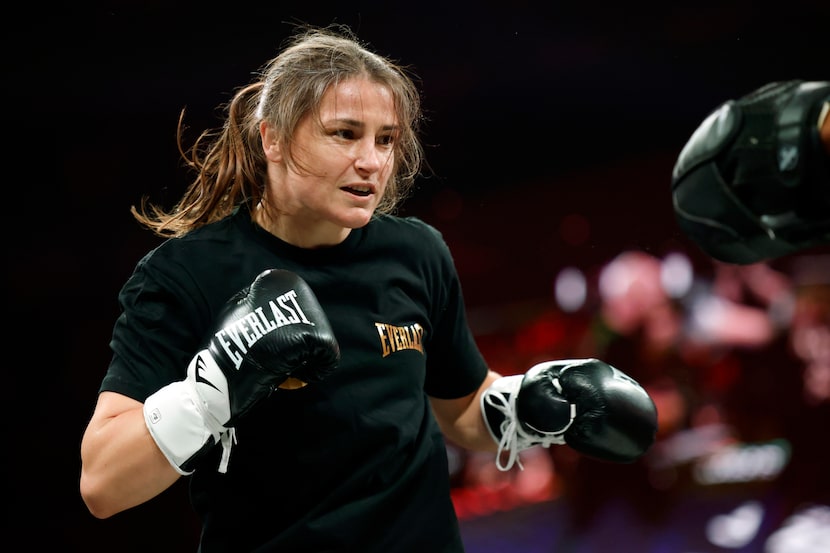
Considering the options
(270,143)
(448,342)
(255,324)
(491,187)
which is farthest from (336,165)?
(491,187)

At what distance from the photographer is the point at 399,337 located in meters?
1.61

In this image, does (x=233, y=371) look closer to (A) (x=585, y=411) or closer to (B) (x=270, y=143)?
(B) (x=270, y=143)

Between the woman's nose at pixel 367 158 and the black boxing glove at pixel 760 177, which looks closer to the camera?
the black boxing glove at pixel 760 177

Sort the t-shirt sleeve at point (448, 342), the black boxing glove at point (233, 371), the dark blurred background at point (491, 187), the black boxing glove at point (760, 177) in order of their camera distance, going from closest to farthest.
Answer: the black boxing glove at point (760, 177) → the black boxing glove at point (233, 371) → the t-shirt sleeve at point (448, 342) → the dark blurred background at point (491, 187)

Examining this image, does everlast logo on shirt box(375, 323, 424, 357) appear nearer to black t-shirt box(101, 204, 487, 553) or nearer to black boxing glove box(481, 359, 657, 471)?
black t-shirt box(101, 204, 487, 553)

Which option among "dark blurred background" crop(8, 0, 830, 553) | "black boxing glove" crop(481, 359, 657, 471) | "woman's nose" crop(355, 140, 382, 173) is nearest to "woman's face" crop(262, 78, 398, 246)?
"woman's nose" crop(355, 140, 382, 173)

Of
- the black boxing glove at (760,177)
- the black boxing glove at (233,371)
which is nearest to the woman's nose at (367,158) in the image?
the black boxing glove at (233,371)

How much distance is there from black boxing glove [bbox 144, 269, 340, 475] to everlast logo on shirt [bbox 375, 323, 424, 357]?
0.21 m

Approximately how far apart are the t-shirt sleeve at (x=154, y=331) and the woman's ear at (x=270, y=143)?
27 centimetres

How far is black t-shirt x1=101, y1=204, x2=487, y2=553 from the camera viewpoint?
4.72 feet

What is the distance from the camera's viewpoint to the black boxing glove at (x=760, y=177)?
1.13m

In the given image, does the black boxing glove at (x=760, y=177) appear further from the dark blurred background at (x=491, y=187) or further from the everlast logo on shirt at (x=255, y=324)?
the dark blurred background at (x=491, y=187)

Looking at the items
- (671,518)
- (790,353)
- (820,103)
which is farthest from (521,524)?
(820,103)

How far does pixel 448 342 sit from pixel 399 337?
0.22 m
